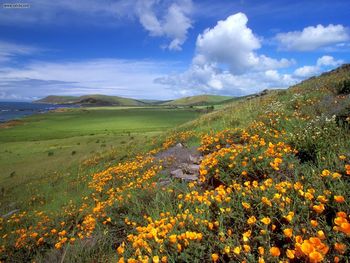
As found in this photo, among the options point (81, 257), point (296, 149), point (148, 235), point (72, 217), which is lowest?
point (72, 217)

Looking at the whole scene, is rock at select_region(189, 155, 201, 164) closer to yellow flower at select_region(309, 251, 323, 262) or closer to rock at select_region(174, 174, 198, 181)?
rock at select_region(174, 174, 198, 181)

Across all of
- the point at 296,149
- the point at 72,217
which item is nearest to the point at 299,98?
the point at 296,149

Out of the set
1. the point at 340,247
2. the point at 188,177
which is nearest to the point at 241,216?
the point at 340,247

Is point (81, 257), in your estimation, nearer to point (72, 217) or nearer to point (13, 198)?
point (72, 217)

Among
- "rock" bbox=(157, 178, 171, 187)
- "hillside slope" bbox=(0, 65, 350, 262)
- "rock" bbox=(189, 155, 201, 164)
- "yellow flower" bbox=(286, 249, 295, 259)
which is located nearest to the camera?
"yellow flower" bbox=(286, 249, 295, 259)

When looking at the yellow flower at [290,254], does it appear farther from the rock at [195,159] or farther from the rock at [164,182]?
the rock at [195,159]

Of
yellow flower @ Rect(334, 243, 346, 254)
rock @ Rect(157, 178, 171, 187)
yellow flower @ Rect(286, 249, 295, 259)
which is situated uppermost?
yellow flower @ Rect(334, 243, 346, 254)

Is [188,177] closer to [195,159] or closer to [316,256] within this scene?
[195,159]

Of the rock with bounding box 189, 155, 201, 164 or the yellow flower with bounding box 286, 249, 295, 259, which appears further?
the rock with bounding box 189, 155, 201, 164

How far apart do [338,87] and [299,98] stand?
1.67 metres

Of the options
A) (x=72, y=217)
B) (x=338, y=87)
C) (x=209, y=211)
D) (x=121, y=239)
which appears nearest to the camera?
(x=209, y=211)

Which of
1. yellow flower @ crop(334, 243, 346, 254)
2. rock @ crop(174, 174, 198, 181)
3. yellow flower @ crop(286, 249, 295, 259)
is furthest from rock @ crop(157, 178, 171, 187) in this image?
yellow flower @ crop(334, 243, 346, 254)

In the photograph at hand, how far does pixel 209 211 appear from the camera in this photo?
3646 millimetres

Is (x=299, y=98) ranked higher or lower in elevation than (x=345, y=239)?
higher
